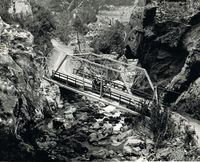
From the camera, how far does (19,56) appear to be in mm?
32594

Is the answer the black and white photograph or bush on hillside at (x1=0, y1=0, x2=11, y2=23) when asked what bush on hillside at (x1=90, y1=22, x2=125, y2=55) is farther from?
bush on hillside at (x1=0, y1=0, x2=11, y2=23)

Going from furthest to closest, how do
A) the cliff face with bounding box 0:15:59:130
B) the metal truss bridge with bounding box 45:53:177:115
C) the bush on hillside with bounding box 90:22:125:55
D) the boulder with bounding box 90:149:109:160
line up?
1. the bush on hillside with bounding box 90:22:125:55
2. the metal truss bridge with bounding box 45:53:177:115
3. the cliff face with bounding box 0:15:59:130
4. the boulder with bounding box 90:149:109:160

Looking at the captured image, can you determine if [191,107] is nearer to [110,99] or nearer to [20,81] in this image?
[110,99]

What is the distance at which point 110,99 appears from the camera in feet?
103

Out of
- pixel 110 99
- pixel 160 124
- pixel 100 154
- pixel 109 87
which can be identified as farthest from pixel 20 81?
pixel 160 124

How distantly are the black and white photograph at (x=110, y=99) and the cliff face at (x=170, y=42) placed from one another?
8cm

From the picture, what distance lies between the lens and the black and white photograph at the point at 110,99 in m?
25.8

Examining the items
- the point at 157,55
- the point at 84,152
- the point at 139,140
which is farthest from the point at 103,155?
the point at 157,55

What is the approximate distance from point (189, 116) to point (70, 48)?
82.3 ft

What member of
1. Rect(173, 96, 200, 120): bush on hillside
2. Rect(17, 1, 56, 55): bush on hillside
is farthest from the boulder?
Rect(17, 1, 56, 55): bush on hillside

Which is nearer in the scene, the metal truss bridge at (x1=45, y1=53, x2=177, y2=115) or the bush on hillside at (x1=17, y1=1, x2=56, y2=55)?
the metal truss bridge at (x1=45, y1=53, x2=177, y2=115)

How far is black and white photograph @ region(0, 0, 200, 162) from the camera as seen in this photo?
25.8 metres

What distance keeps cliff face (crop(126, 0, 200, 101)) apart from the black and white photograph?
8cm

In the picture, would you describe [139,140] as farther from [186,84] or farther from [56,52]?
[56,52]
